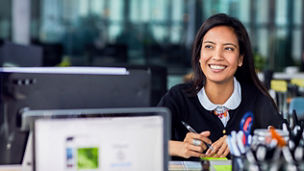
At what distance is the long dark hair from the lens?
2104 mm

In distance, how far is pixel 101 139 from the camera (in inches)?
46.8

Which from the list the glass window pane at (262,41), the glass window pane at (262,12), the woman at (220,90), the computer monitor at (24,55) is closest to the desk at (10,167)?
the woman at (220,90)

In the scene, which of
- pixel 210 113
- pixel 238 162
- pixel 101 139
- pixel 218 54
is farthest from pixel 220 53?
pixel 101 139

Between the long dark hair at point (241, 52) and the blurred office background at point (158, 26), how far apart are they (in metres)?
8.78

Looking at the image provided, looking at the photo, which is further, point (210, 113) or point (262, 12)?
point (262, 12)

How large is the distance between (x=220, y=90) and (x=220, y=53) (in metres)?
0.21

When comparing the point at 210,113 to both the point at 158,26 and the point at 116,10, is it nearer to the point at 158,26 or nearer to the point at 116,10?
the point at 158,26

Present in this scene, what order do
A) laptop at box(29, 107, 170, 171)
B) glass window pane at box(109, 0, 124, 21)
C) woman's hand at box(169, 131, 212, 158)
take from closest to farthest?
laptop at box(29, 107, 170, 171), woman's hand at box(169, 131, 212, 158), glass window pane at box(109, 0, 124, 21)

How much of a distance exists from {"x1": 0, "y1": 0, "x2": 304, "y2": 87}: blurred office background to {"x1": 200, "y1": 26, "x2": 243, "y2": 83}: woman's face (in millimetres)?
8932

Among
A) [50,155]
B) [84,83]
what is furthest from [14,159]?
[50,155]

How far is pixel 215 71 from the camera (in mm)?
2080

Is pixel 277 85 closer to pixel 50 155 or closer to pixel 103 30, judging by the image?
pixel 50 155

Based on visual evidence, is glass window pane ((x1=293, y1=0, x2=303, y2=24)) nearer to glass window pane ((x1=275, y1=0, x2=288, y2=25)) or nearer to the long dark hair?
glass window pane ((x1=275, y1=0, x2=288, y2=25))

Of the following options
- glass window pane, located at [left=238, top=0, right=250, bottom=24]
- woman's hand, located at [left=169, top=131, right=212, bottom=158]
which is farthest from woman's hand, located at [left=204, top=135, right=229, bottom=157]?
glass window pane, located at [left=238, top=0, right=250, bottom=24]
